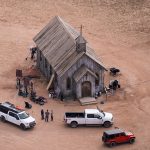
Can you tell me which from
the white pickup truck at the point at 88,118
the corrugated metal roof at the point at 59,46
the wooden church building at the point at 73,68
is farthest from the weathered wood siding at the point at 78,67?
the white pickup truck at the point at 88,118

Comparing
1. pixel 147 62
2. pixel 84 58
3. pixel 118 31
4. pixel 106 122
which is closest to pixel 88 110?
pixel 106 122

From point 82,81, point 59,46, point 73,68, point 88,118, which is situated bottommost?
point 88,118

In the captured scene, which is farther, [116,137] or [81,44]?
[81,44]

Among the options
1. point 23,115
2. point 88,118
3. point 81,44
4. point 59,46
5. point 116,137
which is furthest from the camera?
point 59,46

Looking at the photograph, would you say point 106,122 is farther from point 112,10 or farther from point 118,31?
point 112,10

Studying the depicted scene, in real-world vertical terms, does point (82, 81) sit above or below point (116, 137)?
above

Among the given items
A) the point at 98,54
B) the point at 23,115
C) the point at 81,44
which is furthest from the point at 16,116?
the point at 98,54

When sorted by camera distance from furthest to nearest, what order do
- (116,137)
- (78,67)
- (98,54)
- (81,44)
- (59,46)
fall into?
1. (98,54)
2. (59,46)
3. (78,67)
4. (81,44)
5. (116,137)

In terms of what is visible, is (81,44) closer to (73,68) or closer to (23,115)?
(73,68)
